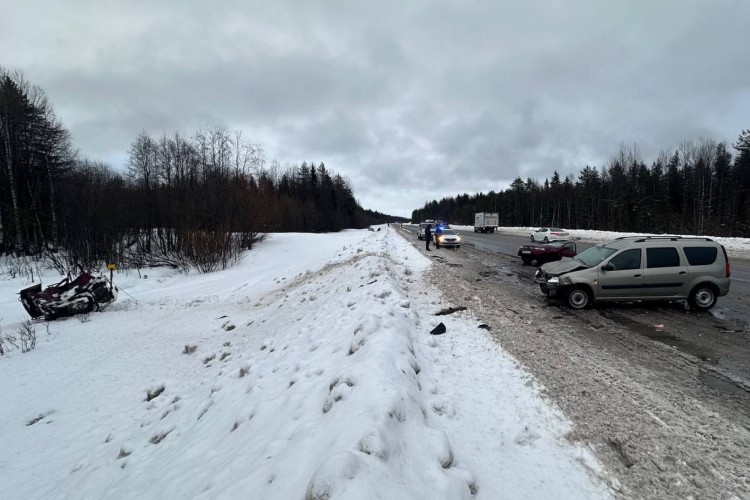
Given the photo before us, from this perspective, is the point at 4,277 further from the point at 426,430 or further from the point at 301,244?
the point at 426,430

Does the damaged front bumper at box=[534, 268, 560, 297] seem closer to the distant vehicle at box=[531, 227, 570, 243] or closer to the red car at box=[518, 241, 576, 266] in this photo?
the red car at box=[518, 241, 576, 266]

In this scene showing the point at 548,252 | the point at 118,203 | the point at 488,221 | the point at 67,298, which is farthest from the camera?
the point at 488,221

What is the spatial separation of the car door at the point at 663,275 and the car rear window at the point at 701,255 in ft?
0.85

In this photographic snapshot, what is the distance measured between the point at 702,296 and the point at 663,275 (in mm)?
1128

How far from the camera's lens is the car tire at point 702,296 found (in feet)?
27.6

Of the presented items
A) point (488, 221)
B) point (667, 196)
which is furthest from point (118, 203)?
point (667, 196)

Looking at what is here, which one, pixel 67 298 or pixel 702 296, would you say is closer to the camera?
pixel 702 296

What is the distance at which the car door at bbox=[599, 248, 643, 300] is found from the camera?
8578mm

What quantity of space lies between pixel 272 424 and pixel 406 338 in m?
2.59

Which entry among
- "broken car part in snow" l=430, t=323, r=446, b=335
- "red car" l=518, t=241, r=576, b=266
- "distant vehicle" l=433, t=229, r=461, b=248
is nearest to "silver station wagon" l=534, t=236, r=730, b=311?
"broken car part in snow" l=430, t=323, r=446, b=335

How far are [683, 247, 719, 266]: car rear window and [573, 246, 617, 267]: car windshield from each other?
1738 millimetres

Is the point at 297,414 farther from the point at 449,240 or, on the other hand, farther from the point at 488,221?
the point at 488,221

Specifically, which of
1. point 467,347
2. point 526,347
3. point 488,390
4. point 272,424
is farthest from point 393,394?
point 526,347

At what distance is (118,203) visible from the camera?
25234 mm
